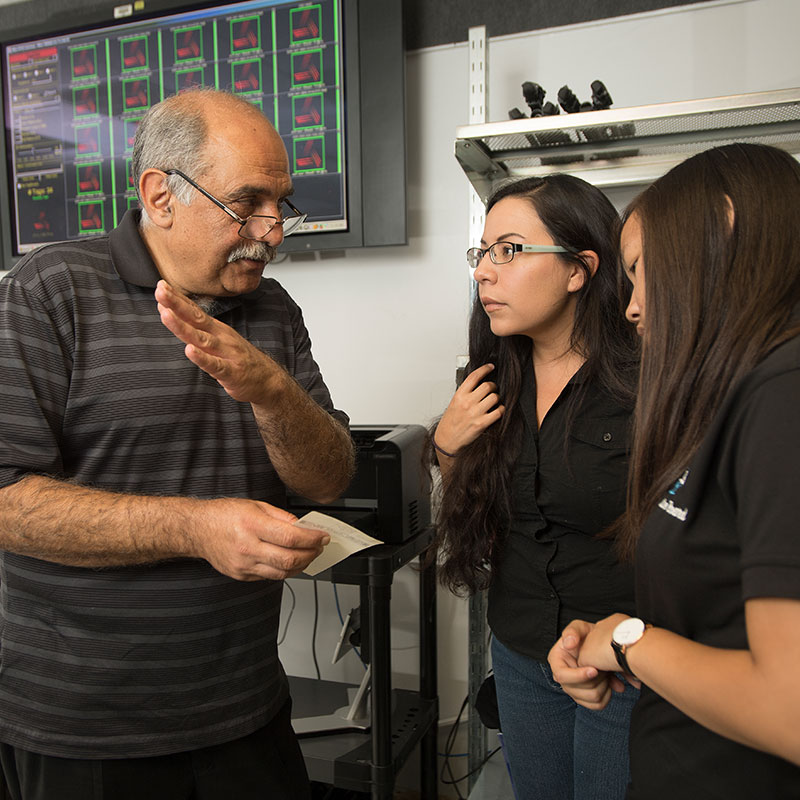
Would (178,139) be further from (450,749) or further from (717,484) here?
(450,749)

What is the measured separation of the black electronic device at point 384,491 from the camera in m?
1.65

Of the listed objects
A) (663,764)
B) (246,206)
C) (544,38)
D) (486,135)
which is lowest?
(663,764)

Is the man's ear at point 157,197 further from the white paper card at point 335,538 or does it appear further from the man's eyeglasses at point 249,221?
the white paper card at point 335,538

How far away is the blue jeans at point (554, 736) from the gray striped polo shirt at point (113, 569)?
459mm

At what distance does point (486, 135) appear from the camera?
5.26 feet

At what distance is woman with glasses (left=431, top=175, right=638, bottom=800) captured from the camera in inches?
48.8

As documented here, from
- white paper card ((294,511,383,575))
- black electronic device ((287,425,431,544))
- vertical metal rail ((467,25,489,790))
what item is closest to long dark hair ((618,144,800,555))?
white paper card ((294,511,383,575))

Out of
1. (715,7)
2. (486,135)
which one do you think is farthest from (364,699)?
(715,7)

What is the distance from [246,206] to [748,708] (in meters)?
0.98

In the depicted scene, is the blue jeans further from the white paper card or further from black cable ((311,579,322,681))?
black cable ((311,579,322,681))

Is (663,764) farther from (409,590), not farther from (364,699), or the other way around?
(409,590)

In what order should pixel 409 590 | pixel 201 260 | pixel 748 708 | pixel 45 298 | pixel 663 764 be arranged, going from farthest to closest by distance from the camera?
pixel 409 590
pixel 201 260
pixel 45 298
pixel 663 764
pixel 748 708

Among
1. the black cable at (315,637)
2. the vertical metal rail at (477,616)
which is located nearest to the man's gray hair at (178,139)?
the vertical metal rail at (477,616)

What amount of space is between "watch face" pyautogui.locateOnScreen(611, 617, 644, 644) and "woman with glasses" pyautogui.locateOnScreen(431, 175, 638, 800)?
0.47 meters
